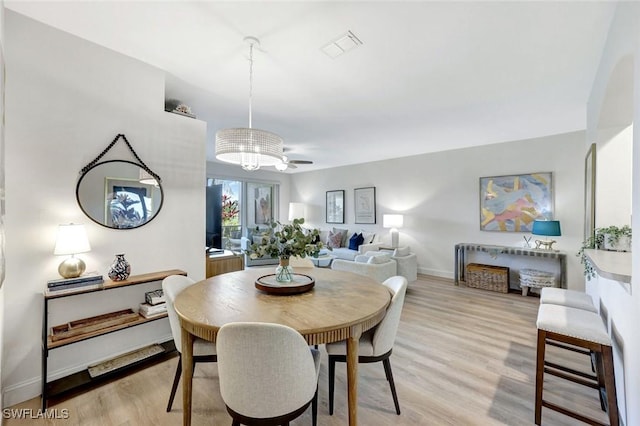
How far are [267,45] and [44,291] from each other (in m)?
2.41

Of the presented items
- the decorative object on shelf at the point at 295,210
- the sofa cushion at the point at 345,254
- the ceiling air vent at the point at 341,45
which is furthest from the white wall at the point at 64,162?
the decorative object on shelf at the point at 295,210

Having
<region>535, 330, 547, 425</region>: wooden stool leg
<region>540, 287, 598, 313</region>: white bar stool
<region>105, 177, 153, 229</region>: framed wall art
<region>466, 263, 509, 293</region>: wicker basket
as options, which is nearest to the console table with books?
<region>105, 177, 153, 229</region>: framed wall art

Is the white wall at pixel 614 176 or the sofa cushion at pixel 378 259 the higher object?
the white wall at pixel 614 176

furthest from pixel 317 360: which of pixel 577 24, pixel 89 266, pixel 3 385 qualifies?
pixel 577 24

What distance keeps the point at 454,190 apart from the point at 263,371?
5134mm

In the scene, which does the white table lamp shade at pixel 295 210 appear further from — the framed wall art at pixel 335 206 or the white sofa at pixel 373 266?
the white sofa at pixel 373 266

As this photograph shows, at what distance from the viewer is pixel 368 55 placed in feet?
7.18

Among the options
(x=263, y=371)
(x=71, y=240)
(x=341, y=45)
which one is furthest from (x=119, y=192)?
(x=341, y=45)

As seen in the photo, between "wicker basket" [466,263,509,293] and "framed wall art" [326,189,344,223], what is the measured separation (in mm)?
3305

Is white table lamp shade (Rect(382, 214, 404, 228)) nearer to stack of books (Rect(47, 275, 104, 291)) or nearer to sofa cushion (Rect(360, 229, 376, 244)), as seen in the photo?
sofa cushion (Rect(360, 229, 376, 244))

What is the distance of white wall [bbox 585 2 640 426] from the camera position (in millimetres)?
1151

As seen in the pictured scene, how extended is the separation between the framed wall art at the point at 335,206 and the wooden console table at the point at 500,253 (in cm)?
301

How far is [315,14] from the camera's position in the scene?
1763mm

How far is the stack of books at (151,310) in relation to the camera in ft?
7.38
